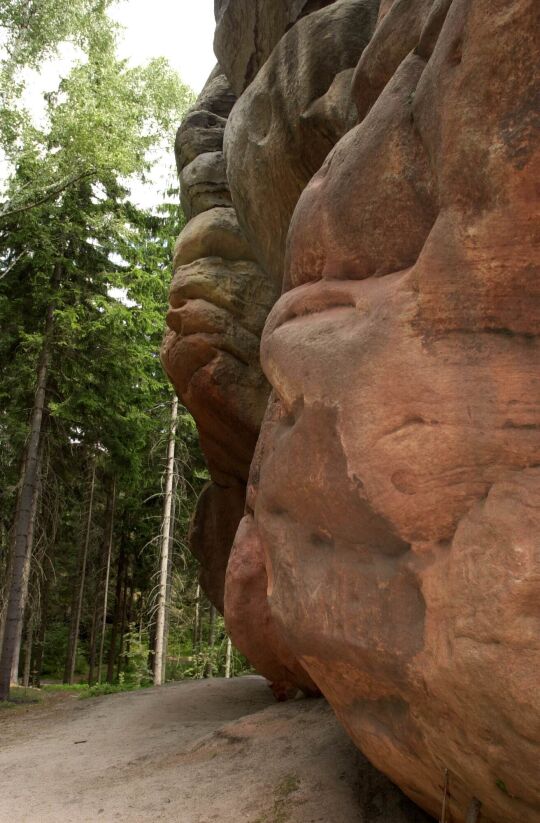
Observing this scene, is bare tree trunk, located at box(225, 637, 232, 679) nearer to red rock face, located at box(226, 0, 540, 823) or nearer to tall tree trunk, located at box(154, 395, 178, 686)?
tall tree trunk, located at box(154, 395, 178, 686)

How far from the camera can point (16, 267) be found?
50.1 feet

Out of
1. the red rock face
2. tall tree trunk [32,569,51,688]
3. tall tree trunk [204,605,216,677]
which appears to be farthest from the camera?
tall tree trunk [32,569,51,688]

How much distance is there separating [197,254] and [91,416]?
6.23m

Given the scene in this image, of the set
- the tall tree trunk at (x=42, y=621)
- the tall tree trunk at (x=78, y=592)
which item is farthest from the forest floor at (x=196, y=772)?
the tall tree trunk at (x=42, y=621)


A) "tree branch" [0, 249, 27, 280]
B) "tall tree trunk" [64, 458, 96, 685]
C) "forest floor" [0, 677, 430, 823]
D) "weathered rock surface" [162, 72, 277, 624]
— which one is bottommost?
"forest floor" [0, 677, 430, 823]

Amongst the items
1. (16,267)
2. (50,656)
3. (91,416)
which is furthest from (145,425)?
(50,656)

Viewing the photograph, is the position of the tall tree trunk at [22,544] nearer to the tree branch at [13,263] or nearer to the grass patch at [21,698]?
the grass patch at [21,698]

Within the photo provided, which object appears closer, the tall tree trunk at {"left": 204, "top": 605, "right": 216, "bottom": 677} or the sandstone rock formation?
the sandstone rock formation

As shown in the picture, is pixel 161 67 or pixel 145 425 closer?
pixel 145 425

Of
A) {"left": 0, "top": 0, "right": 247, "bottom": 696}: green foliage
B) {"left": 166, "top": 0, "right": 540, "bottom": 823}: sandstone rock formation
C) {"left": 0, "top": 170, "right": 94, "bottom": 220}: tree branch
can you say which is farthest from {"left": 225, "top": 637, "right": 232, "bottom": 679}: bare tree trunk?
{"left": 166, "top": 0, "right": 540, "bottom": 823}: sandstone rock formation

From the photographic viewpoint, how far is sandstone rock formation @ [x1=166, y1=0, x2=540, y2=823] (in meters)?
3.42

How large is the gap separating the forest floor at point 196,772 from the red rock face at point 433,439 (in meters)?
0.96

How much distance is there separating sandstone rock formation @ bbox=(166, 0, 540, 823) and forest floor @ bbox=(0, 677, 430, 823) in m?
1.00

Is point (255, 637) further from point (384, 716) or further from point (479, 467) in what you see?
point (479, 467)
